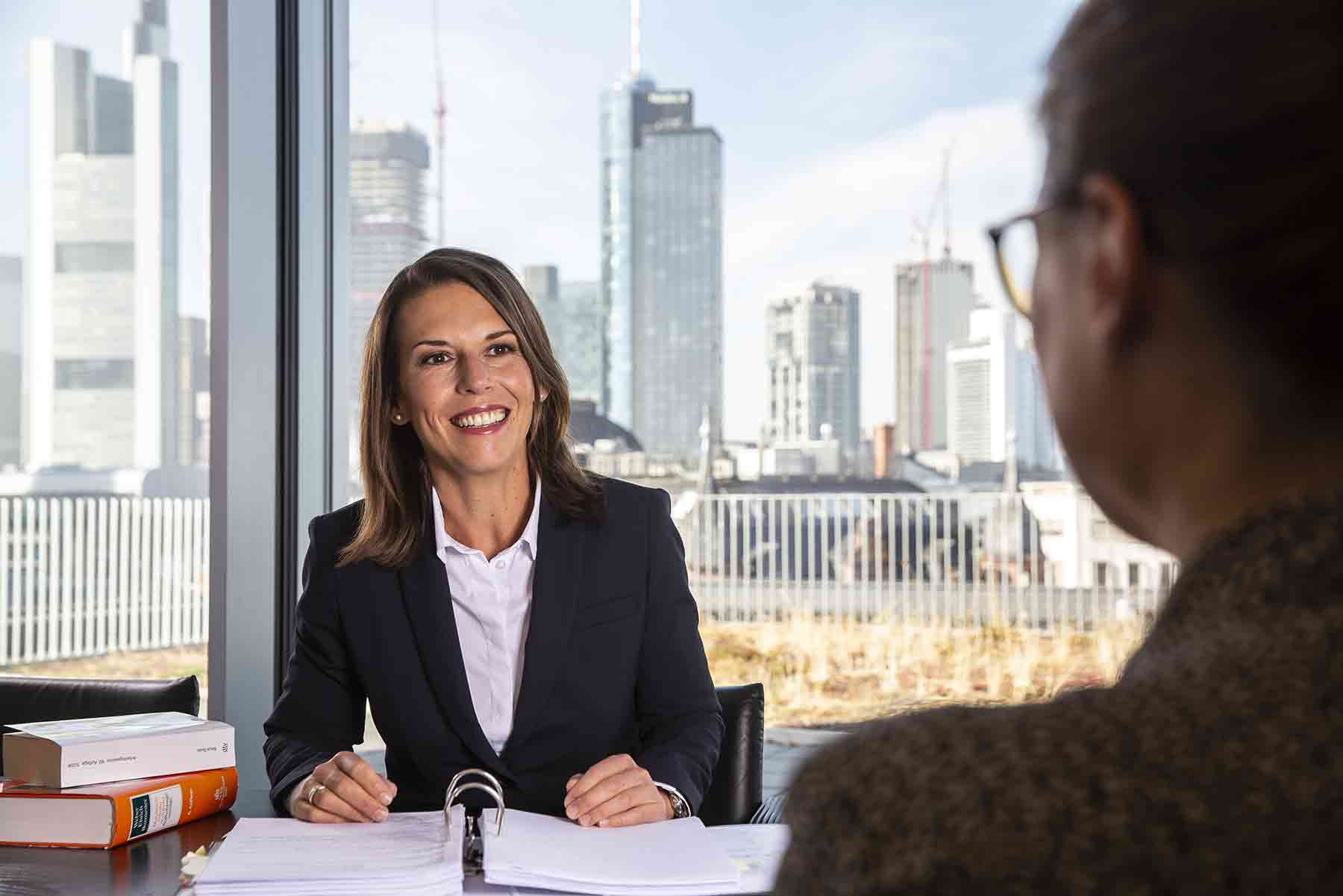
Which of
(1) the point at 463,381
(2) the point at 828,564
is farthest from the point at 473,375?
(2) the point at 828,564

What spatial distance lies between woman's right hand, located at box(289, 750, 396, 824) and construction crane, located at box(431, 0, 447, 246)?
2.85m

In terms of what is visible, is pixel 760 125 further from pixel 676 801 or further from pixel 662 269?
pixel 676 801

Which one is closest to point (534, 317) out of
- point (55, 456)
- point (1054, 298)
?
point (1054, 298)

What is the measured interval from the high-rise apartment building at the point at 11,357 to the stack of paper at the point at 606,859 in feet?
8.48

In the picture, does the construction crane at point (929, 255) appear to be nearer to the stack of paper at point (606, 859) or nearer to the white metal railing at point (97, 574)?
the white metal railing at point (97, 574)

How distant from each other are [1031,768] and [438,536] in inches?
54.9

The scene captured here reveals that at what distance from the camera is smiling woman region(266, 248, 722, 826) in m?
1.53

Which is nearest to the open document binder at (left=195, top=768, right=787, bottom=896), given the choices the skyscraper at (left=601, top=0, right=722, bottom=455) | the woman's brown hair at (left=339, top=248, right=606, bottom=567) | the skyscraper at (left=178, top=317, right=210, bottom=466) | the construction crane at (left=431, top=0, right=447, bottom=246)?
the woman's brown hair at (left=339, top=248, right=606, bottom=567)

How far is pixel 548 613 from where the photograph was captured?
62.2 inches

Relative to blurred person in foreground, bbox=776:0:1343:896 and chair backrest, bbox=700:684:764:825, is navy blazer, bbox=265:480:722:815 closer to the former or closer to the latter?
chair backrest, bbox=700:684:764:825

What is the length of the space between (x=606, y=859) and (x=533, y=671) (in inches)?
18.8

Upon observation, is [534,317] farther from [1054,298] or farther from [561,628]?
[1054,298]

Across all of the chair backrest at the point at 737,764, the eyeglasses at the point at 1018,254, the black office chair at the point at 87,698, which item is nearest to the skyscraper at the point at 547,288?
the black office chair at the point at 87,698

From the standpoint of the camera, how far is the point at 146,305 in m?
3.62
